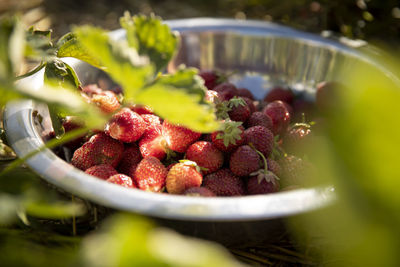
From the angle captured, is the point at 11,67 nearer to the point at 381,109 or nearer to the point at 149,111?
the point at 381,109

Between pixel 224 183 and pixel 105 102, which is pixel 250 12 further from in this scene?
pixel 224 183

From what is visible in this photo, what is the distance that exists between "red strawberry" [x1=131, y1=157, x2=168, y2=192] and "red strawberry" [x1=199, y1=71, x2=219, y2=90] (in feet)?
1.16

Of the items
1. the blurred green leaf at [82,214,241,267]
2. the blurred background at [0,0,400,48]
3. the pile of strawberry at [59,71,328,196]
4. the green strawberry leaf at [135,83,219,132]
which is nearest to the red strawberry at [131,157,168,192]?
the pile of strawberry at [59,71,328,196]

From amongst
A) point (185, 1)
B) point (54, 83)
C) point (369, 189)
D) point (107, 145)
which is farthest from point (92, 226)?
point (185, 1)

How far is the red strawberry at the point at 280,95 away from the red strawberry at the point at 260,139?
30 centimetres

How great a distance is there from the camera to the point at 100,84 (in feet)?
3.26

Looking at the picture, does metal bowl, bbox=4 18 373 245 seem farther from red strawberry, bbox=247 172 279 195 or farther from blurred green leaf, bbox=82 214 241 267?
blurred green leaf, bbox=82 214 241 267

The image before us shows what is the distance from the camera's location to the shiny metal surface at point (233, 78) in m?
0.48

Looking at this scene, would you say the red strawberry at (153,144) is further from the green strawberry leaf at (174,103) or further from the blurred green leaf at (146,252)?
the blurred green leaf at (146,252)

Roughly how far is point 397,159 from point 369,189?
1.2 inches

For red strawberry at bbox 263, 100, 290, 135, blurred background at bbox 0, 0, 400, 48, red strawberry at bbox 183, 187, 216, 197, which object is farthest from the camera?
blurred background at bbox 0, 0, 400, 48

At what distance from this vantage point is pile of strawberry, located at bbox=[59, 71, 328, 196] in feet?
2.09

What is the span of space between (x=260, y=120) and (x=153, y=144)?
0.21 metres

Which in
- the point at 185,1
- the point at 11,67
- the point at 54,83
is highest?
the point at 11,67
